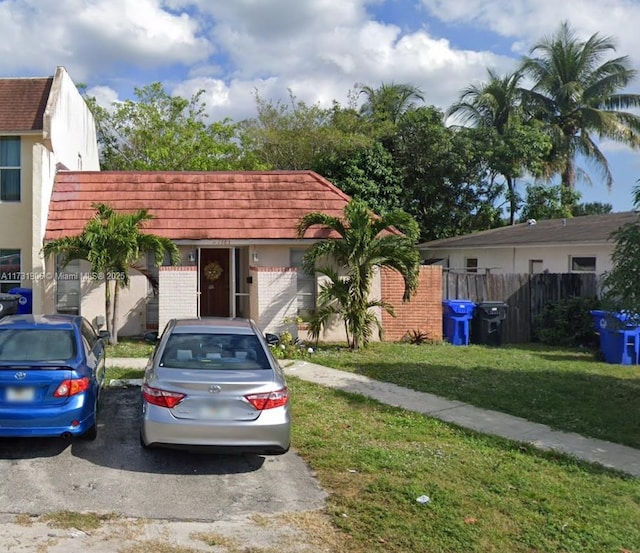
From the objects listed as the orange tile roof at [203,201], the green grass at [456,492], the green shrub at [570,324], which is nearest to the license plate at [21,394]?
the green grass at [456,492]

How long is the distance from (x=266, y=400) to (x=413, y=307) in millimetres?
9747

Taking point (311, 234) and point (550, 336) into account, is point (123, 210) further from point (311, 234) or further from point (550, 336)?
point (550, 336)

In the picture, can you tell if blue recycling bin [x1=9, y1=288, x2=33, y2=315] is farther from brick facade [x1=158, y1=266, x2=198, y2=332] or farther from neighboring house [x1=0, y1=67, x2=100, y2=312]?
brick facade [x1=158, y1=266, x2=198, y2=332]

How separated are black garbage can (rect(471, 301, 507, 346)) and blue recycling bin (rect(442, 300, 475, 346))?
35 centimetres

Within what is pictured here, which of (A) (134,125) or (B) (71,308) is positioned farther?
(A) (134,125)

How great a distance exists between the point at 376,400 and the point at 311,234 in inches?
246

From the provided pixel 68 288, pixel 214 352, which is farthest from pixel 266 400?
pixel 68 288

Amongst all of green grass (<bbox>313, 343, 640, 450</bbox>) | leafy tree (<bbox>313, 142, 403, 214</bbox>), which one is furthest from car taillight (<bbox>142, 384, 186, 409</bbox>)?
leafy tree (<bbox>313, 142, 403, 214</bbox>)

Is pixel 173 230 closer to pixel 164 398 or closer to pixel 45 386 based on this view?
pixel 45 386

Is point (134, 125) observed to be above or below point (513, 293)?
above


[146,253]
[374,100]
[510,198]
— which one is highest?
[374,100]

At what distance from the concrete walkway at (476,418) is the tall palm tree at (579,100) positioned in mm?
23989

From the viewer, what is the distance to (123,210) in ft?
49.7

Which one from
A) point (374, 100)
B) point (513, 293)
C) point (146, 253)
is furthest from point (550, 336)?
point (374, 100)
